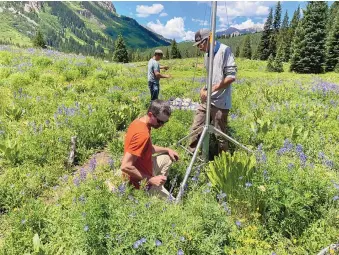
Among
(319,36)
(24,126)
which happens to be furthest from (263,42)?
(24,126)

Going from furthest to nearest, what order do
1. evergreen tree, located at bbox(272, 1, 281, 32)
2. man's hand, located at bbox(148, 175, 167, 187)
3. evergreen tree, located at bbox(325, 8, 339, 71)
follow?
evergreen tree, located at bbox(272, 1, 281, 32)
evergreen tree, located at bbox(325, 8, 339, 71)
man's hand, located at bbox(148, 175, 167, 187)

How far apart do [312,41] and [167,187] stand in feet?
149

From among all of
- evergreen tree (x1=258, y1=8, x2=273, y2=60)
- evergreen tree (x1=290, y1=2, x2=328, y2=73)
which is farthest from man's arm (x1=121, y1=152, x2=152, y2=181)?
evergreen tree (x1=258, y1=8, x2=273, y2=60)

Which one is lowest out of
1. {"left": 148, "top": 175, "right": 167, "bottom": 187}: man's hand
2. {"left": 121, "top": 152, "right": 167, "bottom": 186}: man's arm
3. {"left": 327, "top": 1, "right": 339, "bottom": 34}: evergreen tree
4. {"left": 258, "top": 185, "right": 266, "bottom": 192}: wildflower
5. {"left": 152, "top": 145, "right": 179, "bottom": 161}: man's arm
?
{"left": 148, "top": 175, "right": 167, "bottom": 187}: man's hand

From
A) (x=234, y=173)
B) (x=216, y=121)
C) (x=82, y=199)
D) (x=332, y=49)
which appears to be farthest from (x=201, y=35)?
(x=332, y=49)

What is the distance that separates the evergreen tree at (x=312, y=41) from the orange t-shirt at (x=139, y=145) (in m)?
44.0

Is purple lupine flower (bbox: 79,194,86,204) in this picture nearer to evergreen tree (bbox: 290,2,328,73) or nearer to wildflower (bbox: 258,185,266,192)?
wildflower (bbox: 258,185,266,192)

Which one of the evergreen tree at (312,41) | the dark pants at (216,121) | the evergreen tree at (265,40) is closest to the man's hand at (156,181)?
the dark pants at (216,121)

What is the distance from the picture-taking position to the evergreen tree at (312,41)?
42.7 meters

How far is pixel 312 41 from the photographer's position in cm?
4312

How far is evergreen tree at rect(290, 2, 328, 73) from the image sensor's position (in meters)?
42.7

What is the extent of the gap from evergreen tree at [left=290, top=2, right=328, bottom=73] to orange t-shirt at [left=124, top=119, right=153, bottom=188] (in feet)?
144

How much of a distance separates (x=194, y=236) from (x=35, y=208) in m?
2.42

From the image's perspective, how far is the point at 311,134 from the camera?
7250 mm
